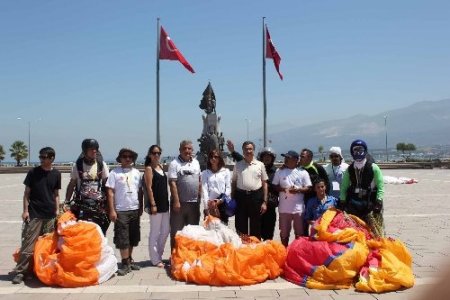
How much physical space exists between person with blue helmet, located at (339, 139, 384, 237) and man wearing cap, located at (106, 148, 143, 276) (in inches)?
119

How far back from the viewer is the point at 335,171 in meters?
6.96

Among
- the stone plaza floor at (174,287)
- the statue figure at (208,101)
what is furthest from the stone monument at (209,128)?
the stone plaza floor at (174,287)

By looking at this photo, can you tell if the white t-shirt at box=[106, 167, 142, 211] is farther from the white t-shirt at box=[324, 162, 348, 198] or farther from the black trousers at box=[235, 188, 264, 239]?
the white t-shirt at box=[324, 162, 348, 198]

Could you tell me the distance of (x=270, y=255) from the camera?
5.84m

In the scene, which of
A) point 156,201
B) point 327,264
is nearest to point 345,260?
point 327,264

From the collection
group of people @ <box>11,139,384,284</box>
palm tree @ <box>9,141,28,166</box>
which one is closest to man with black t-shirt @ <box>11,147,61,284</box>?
group of people @ <box>11,139,384,284</box>

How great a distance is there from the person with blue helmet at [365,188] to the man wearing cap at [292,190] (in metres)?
0.70

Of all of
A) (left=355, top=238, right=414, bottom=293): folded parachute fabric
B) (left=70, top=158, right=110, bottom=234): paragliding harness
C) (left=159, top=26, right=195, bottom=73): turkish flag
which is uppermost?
(left=159, top=26, right=195, bottom=73): turkish flag

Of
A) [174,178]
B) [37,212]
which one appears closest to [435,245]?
[174,178]

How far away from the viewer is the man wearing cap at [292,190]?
6.59m

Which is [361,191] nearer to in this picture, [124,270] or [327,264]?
[327,264]

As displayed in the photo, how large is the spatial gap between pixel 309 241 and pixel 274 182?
1.27m

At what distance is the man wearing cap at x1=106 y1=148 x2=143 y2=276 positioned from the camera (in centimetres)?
609

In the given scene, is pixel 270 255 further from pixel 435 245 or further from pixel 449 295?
pixel 449 295
